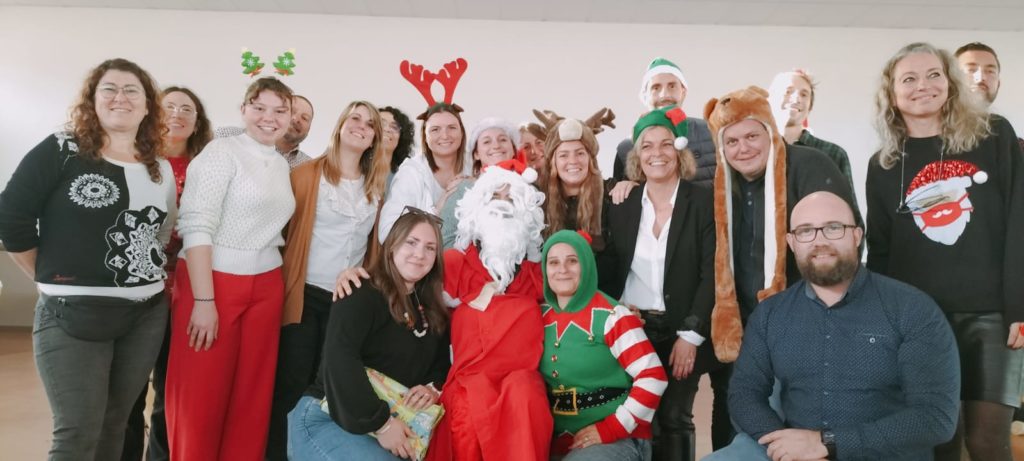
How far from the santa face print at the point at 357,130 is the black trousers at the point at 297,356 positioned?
0.64 meters

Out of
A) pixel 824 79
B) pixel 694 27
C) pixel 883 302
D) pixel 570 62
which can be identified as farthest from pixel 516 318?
pixel 824 79

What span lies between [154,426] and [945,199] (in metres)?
3.31

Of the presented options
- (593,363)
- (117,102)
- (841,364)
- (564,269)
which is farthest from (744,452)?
(117,102)

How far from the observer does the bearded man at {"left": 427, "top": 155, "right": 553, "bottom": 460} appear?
2104 millimetres

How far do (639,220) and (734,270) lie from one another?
16.5 inches

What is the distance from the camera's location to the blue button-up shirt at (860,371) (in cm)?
179

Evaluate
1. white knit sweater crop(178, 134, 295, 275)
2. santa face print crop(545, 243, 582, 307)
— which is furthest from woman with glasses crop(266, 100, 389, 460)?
santa face print crop(545, 243, 582, 307)

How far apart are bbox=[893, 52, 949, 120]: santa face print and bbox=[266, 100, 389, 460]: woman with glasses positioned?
6.86 feet

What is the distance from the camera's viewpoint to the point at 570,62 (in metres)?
6.55

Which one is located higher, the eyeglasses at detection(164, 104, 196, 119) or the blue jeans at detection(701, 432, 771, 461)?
the eyeglasses at detection(164, 104, 196, 119)

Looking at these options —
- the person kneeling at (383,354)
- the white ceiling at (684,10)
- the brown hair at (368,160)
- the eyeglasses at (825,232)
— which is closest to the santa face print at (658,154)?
the eyeglasses at (825,232)

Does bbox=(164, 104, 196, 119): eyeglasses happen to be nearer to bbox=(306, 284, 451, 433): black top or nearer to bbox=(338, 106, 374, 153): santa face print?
bbox=(338, 106, 374, 153): santa face print

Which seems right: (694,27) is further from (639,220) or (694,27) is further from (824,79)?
(639,220)

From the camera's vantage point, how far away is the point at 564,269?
7.50ft
